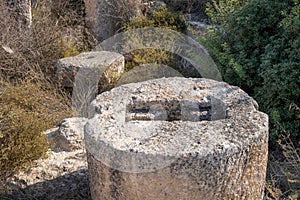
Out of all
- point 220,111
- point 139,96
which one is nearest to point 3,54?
point 139,96

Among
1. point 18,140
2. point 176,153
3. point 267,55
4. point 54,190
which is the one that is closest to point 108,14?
point 267,55

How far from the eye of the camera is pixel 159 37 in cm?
626

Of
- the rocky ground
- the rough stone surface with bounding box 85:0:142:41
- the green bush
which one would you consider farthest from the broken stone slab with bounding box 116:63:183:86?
the rocky ground

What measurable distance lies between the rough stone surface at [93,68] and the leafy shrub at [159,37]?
14.4 inches

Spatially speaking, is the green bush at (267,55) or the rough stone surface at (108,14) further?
the rough stone surface at (108,14)

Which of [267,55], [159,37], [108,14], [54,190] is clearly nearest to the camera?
[54,190]

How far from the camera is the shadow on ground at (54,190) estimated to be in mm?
3672

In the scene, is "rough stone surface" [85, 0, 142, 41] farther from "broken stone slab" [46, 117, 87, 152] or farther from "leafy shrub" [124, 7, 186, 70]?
"broken stone slab" [46, 117, 87, 152]

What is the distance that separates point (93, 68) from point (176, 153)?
295 cm

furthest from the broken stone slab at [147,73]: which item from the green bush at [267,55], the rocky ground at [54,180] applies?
the rocky ground at [54,180]

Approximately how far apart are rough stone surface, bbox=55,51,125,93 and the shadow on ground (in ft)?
6.26

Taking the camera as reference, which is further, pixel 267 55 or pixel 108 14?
pixel 108 14

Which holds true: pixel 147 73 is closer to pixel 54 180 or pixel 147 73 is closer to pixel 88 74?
pixel 88 74

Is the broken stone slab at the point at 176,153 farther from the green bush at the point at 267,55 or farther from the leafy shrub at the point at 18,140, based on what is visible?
the green bush at the point at 267,55
